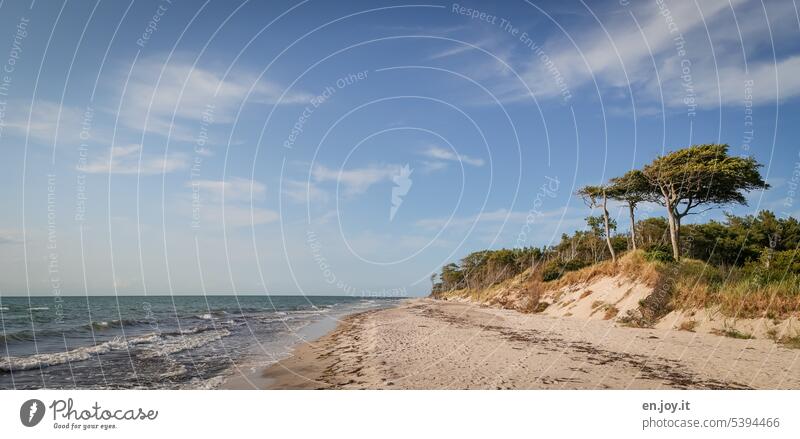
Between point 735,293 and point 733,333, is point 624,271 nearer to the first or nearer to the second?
point 735,293

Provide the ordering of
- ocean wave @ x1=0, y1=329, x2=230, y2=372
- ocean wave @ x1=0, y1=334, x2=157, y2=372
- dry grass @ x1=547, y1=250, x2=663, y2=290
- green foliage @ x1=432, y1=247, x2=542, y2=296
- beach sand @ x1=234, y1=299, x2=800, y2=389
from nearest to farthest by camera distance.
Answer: beach sand @ x1=234, y1=299, x2=800, y2=389, ocean wave @ x1=0, y1=334, x2=157, y2=372, ocean wave @ x1=0, y1=329, x2=230, y2=372, dry grass @ x1=547, y1=250, x2=663, y2=290, green foliage @ x1=432, y1=247, x2=542, y2=296

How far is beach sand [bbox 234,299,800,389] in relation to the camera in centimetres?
962

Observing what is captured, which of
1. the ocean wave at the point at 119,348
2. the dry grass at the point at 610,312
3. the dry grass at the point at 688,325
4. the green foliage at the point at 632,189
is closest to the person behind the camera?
the ocean wave at the point at 119,348

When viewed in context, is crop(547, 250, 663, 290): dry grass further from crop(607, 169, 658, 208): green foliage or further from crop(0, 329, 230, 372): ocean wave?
crop(0, 329, 230, 372): ocean wave

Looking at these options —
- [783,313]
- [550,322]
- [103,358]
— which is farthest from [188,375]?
[783,313]

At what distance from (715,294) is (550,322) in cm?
822

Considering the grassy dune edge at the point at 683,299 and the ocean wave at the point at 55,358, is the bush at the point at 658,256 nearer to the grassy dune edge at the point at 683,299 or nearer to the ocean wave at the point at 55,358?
the grassy dune edge at the point at 683,299

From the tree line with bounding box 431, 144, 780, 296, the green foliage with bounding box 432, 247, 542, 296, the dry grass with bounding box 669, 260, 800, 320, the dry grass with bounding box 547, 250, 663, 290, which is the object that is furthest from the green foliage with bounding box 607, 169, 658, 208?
the green foliage with bounding box 432, 247, 542, 296

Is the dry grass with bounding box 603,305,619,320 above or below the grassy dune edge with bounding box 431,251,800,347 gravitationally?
below

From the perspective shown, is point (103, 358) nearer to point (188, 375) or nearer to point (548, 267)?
point (188, 375)

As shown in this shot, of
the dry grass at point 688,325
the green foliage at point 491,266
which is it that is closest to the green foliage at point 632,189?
the dry grass at point 688,325

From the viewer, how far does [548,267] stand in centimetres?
4228

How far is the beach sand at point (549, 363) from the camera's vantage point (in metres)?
9.62

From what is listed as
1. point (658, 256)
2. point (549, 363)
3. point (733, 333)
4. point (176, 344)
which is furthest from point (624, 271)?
point (176, 344)
